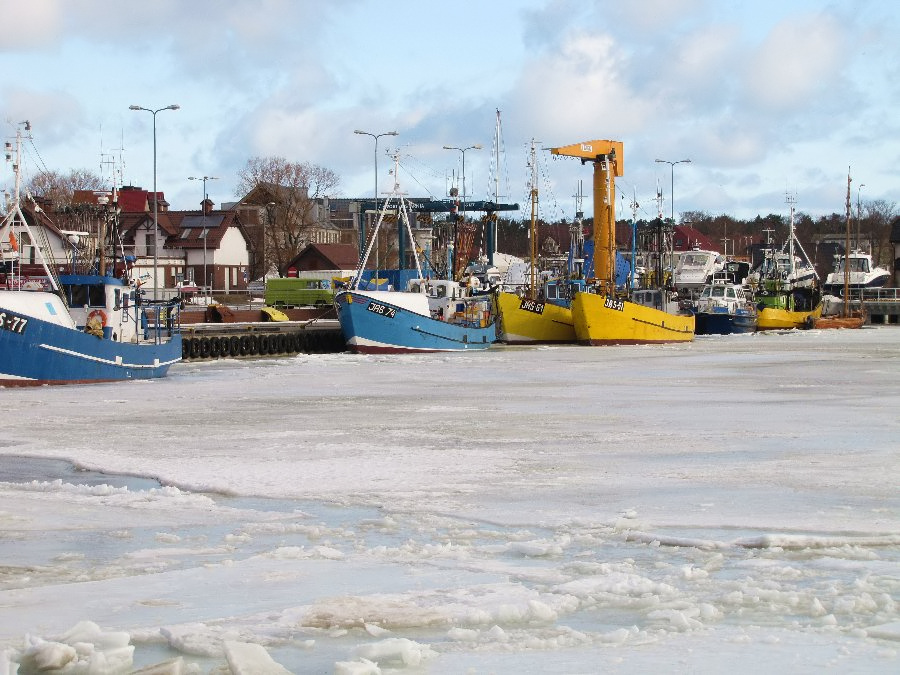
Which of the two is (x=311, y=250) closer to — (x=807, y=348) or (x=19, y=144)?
(x=807, y=348)

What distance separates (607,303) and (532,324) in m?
4.90

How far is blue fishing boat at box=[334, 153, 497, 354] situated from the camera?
44406 mm

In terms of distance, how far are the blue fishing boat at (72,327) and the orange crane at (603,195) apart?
75.1ft

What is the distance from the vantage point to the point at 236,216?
319 feet

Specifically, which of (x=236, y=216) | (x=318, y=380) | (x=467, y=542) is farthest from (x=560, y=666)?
(x=236, y=216)

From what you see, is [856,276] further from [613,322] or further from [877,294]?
[613,322]

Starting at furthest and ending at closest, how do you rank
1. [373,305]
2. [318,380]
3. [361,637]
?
[373,305], [318,380], [361,637]

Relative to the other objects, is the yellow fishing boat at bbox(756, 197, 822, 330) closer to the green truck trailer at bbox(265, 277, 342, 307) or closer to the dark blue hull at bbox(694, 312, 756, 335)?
the dark blue hull at bbox(694, 312, 756, 335)

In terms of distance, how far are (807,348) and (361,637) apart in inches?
1666

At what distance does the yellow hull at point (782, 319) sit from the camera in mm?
69000

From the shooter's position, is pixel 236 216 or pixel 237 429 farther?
pixel 236 216

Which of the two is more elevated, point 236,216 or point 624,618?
point 236,216

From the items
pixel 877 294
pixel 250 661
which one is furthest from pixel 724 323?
pixel 250 661

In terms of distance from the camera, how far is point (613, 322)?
51.2 meters
